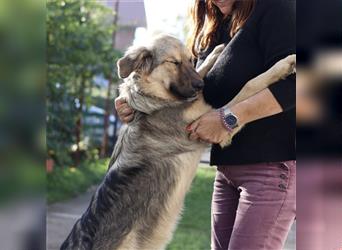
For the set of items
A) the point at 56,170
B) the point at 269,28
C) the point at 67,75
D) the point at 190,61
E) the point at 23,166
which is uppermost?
the point at 269,28

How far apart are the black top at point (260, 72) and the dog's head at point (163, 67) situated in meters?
0.27

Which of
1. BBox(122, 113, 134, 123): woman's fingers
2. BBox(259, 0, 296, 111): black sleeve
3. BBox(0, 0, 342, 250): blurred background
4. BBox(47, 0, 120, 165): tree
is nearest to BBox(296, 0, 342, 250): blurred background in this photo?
BBox(0, 0, 342, 250): blurred background

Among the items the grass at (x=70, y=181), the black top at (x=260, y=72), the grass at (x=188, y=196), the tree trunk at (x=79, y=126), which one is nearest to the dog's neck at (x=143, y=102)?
the black top at (x=260, y=72)

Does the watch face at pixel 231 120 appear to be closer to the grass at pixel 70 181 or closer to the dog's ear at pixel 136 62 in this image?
the dog's ear at pixel 136 62

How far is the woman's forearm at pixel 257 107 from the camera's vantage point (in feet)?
5.90

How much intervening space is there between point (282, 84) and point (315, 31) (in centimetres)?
31

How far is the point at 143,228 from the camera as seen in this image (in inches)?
83.0

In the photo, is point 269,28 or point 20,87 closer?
point 20,87

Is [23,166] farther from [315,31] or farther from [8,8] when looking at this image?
[315,31]

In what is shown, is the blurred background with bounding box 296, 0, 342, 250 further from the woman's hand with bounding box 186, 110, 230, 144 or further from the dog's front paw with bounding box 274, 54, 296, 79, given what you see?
the woman's hand with bounding box 186, 110, 230, 144

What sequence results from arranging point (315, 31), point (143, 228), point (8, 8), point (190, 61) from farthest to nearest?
point (190, 61)
point (143, 228)
point (315, 31)
point (8, 8)

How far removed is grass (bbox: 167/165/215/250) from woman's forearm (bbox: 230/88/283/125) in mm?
2545

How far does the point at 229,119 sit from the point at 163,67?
0.56 m

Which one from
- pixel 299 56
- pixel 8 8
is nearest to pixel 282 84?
pixel 299 56
